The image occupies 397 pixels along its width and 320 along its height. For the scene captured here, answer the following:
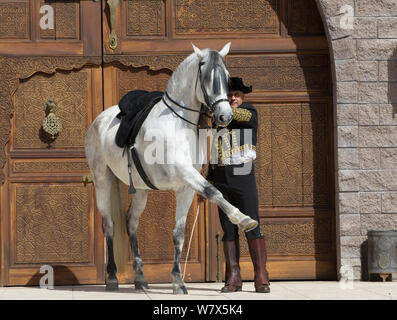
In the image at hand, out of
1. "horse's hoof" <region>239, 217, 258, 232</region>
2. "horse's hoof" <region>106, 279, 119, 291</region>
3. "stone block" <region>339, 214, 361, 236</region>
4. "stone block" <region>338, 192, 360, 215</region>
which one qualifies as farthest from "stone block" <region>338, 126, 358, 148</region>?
"horse's hoof" <region>106, 279, 119, 291</region>

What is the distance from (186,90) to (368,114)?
2.37 m

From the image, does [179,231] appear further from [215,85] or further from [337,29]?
[337,29]

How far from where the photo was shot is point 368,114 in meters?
9.09

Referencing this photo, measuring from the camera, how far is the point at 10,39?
29.9 feet

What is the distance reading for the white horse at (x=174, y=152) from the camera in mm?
7241

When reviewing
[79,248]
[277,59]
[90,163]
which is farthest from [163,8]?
[79,248]

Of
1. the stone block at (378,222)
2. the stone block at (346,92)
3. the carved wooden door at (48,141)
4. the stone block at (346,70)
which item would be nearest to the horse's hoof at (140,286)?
the carved wooden door at (48,141)

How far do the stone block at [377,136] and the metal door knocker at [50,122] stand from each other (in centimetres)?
309

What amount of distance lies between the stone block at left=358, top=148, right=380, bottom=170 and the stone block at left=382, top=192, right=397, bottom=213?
1.00 feet

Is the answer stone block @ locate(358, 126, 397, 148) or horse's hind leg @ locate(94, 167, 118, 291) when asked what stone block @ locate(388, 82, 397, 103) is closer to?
stone block @ locate(358, 126, 397, 148)

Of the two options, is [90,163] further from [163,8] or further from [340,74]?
[340,74]

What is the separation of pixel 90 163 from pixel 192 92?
1386 mm

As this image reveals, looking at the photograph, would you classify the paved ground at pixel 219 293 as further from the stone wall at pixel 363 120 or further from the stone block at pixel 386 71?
the stone block at pixel 386 71

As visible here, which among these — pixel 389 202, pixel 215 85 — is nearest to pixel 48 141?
pixel 215 85
